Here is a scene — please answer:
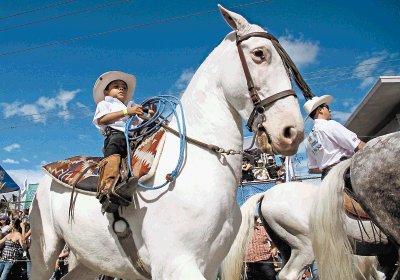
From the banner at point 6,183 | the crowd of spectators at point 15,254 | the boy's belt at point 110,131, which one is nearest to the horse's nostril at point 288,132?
the boy's belt at point 110,131

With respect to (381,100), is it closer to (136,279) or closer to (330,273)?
(330,273)

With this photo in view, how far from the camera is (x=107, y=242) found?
3.10m

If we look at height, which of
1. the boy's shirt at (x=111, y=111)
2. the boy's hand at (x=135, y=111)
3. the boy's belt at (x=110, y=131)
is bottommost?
the boy's belt at (x=110, y=131)

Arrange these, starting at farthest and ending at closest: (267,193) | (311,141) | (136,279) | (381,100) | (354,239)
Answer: (381,100) → (267,193) → (311,141) → (354,239) → (136,279)

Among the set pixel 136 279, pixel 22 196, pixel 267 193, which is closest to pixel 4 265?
pixel 267 193

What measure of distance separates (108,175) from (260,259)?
577 cm

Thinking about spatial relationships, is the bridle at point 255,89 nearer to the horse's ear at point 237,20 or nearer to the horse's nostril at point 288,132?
the horse's ear at point 237,20

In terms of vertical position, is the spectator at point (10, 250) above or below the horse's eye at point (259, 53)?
below

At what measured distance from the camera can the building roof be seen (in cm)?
1388

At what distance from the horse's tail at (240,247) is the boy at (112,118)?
2.69m

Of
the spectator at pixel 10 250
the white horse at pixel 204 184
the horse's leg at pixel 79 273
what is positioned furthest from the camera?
the spectator at pixel 10 250

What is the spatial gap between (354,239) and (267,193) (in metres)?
1.69

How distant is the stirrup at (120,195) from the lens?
2.73 meters

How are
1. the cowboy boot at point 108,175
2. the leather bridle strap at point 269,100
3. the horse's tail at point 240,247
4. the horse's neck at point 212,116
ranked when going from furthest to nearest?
1. the horse's tail at point 240,247
2. the horse's neck at point 212,116
3. the cowboy boot at point 108,175
4. the leather bridle strap at point 269,100
